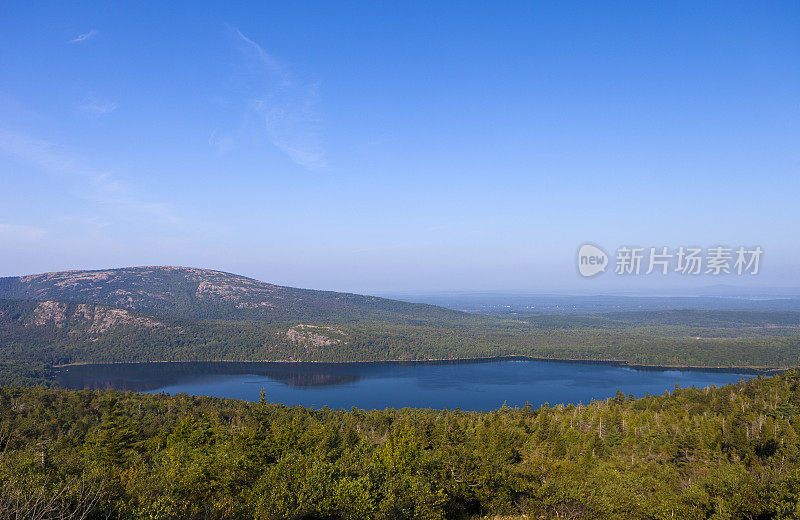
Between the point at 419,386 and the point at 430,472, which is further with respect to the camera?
the point at 419,386

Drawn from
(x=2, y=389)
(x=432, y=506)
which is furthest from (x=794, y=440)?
(x=2, y=389)

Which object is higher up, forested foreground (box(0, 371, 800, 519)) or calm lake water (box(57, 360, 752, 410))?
forested foreground (box(0, 371, 800, 519))

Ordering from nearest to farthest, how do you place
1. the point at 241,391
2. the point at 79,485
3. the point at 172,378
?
the point at 79,485 → the point at 241,391 → the point at 172,378

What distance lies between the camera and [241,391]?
166m

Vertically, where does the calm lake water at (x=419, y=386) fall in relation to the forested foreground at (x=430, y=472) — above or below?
below

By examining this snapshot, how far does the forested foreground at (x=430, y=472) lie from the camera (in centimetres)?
2214

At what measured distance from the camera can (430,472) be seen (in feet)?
108

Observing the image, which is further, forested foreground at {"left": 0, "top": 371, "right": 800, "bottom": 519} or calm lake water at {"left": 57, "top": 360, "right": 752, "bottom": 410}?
calm lake water at {"left": 57, "top": 360, "right": 752, "bottom": 410}

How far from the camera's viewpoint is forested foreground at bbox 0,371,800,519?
72.6ft

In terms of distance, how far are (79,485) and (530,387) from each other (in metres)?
169

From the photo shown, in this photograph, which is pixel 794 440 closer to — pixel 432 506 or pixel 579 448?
pixel 579 448

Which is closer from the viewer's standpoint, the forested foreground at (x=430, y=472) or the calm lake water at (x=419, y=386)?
the forested foreground at (x=430, y=472)

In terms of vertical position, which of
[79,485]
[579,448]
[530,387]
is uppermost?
[79,485]

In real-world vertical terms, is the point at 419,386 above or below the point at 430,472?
below
